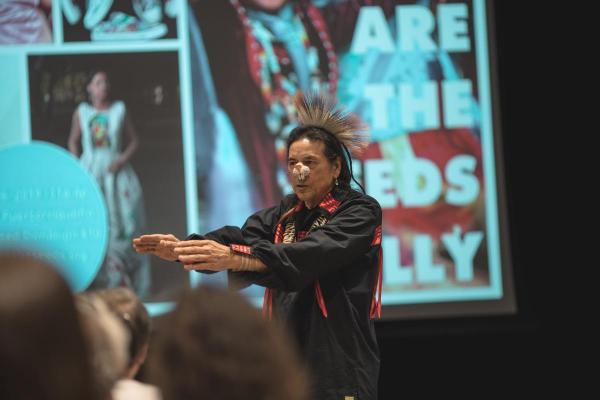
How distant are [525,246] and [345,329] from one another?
6.90 ft

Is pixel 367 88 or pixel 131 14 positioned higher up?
pixel 131 14

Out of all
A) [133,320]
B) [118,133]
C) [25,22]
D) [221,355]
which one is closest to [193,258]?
[133,320]

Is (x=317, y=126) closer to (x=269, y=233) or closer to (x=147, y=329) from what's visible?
(x=269, y=233)

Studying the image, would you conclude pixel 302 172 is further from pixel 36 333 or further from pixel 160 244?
pixel 36 333

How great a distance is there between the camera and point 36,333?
873mm

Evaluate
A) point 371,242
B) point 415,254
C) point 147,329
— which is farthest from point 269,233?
point 415,254

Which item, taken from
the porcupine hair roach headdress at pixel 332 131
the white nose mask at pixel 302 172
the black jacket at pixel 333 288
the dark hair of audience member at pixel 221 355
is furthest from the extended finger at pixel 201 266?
the dark hair of audience member at pixel 221 355

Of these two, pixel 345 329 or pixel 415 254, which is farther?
pixel 415 254

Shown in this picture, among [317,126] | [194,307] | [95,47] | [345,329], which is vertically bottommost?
[345,329]

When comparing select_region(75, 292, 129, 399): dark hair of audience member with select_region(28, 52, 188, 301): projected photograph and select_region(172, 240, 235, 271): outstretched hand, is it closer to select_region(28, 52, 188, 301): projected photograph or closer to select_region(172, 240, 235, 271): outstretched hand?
select_region(172, 240, 235, 271): outstretched hand

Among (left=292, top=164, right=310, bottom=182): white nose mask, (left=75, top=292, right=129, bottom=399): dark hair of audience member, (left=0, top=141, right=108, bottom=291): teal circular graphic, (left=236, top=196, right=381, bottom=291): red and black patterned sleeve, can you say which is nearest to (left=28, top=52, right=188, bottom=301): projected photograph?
(left=0, top=141, right=108, bottom=291): teal circular graphic

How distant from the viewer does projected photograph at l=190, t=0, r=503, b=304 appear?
4281 mm

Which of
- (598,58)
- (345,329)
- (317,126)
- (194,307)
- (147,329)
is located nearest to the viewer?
(194,307)

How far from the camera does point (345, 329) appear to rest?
2684mm
